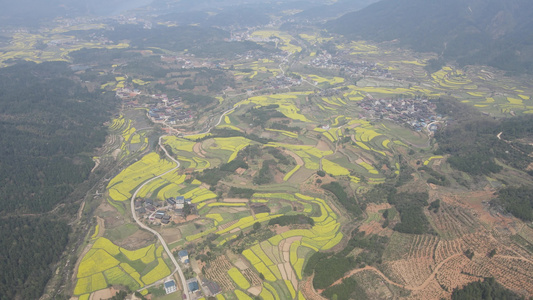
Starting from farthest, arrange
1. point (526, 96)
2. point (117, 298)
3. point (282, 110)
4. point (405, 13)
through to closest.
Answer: point (405, 13) < point (526, 96) < point (282, 110) < point (117, 298)

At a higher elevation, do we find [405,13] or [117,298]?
[405,13]

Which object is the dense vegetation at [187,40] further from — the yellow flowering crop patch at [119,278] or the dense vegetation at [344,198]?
the yellow flowering crop patch at [119,278]

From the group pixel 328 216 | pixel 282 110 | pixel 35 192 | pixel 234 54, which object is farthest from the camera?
pixel 234 54

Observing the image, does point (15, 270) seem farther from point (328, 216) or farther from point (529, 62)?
point (529, 62)

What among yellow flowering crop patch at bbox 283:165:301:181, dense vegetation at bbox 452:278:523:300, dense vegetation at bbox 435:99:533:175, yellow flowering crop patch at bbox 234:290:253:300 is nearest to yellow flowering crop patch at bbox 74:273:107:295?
yellow flowering crop patch at bbox 234:290:253:300

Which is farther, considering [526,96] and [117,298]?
[526,96]

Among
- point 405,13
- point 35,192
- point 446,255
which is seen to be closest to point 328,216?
point 446,255

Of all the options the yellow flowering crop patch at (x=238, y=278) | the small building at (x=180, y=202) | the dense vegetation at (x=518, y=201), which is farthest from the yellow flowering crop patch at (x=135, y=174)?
the dense vegetation at (x=518, y=201)
